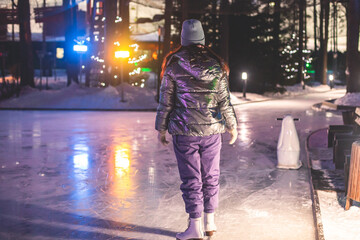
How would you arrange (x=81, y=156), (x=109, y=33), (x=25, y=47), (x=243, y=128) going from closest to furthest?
(x=81, y=156) < (x=243, y=128) < (x=109, y=33) < (x=25, y=47)

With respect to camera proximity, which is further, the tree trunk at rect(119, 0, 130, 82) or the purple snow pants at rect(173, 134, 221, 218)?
the tree trunk at rect(119, 0, 130, 82)

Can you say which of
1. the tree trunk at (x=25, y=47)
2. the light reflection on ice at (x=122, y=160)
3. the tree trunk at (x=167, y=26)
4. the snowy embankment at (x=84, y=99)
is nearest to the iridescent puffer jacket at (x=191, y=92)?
the light reflection on ice at (x=122, y=160)

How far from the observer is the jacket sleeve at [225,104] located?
5.55 metres

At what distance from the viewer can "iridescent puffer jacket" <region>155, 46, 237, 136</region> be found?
213 inches

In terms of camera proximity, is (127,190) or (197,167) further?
(127,190)

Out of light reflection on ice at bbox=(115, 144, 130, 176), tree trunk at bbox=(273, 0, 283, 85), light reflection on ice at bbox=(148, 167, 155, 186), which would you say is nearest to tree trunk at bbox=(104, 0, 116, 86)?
tree trunk at bbox=(273, 0, 283, 85)

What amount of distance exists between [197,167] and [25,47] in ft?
97.2

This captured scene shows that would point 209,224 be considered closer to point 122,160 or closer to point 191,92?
point 191,92

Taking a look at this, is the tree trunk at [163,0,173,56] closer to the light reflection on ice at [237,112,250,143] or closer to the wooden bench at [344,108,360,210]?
the light reflection on ice at [237,112,250,143]

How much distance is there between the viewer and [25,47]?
109 feet

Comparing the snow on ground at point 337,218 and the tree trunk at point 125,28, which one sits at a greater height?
the tree trunk at point 125,28

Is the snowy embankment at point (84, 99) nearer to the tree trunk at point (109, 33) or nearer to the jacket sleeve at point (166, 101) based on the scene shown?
the tree trunk at point (109, 33)

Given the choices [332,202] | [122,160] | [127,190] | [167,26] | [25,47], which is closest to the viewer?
[332,202]

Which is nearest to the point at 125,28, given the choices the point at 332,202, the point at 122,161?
the point at 122,161
